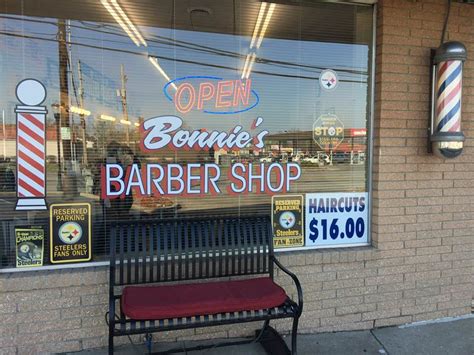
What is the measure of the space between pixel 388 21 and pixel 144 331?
2.97 metres

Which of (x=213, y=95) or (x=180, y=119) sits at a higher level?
(x=213, y=95)

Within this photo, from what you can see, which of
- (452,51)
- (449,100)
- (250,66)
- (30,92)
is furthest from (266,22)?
(30,92)

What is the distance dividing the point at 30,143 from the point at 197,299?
161cm

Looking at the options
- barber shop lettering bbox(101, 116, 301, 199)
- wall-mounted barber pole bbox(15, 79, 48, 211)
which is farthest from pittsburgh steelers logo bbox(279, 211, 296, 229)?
wall-mounted barber pole bbox(15, 79, 48, 211)

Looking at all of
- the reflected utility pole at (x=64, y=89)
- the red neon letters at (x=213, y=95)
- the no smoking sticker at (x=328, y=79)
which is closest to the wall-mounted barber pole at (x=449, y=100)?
the no smoking sticker at (x=328, y=79)

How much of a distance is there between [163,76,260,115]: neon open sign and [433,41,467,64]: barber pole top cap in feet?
4.90

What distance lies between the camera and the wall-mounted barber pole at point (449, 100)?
328 cm

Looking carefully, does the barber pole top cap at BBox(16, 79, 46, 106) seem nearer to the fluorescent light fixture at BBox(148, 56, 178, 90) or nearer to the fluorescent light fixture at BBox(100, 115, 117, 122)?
the fluorescent light fixture at BBox(100, 115, 117, 122)

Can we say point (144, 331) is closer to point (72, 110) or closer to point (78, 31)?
point (72, 110)

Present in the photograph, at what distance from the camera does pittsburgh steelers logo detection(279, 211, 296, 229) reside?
11.6 ft

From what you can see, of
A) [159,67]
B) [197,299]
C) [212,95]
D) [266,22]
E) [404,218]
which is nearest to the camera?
[197,299]

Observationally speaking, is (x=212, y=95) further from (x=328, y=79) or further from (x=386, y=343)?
(x=386, y=343)

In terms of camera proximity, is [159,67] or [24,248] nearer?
[24,248]

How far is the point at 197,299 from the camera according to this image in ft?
8.77
